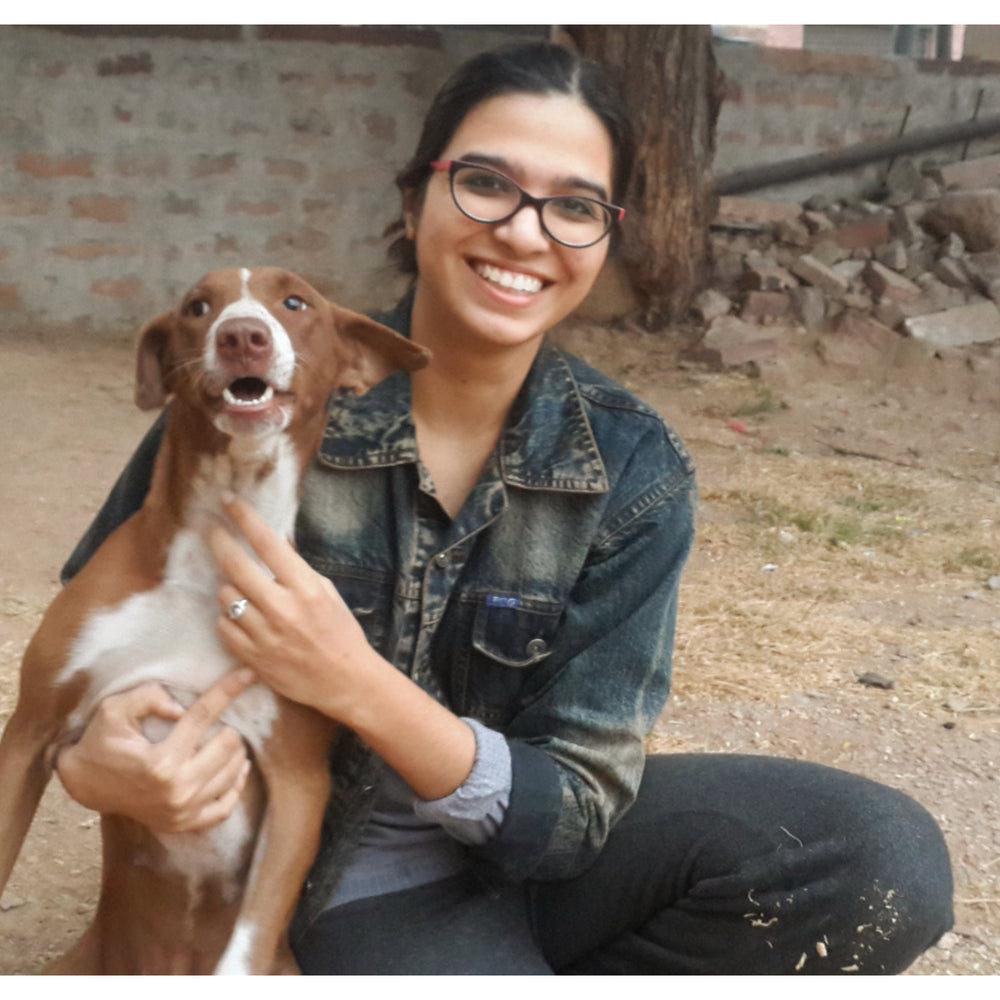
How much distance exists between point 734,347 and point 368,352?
554 cm

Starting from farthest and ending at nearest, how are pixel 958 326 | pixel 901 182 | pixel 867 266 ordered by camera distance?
1. pixel 901 182
2. pixel 867 266
3. pixel 958 326

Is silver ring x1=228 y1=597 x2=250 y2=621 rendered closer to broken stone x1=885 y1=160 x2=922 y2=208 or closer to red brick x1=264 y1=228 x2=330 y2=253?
red brick x1=264 y1=228 x2=330 y2=253

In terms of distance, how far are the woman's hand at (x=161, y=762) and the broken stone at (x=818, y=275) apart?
6.40m

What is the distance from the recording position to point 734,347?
7215 millimetres

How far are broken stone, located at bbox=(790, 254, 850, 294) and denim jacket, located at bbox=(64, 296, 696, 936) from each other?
590 centimetres

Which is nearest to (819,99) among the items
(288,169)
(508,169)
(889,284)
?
(889,284)

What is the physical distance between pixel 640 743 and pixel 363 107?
5.82 m

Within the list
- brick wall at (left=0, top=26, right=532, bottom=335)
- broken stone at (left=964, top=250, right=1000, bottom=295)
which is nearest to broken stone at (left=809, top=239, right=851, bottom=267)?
broken stone at (left=964, top=250, right=1000, bottom=295)

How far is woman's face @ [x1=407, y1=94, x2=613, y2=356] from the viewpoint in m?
1.80

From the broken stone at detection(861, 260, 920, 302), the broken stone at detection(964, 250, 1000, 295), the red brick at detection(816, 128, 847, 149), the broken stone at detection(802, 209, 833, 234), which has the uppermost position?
the red brick at detection(816, 128, 847, 149)

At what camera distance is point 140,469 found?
2.03 m

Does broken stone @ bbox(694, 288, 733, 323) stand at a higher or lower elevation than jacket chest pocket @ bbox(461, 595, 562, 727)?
lower

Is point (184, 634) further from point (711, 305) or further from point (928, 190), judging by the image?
point (928, 190)

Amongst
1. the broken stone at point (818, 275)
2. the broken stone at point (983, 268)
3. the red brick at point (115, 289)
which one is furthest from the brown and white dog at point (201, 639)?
the broken stone at point (983, 268)
